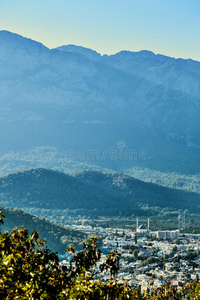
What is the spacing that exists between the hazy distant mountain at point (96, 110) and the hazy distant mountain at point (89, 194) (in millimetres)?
25247

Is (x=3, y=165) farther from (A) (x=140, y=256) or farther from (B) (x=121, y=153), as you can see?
(A) (x=140, y=256)

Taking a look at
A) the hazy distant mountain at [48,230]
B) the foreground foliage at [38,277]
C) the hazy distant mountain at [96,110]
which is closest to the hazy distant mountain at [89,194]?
the hazy distant mountain at [96,110]

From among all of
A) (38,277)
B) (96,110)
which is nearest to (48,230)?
(38,277)

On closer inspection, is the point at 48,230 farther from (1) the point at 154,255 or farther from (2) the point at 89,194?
(2) the point at 89,194

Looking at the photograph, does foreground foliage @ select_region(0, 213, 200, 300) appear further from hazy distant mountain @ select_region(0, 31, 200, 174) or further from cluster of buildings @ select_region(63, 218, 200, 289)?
hazy distant mountain @ select_region(0, 31, 200, 174)

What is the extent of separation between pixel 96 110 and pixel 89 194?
70.2 m

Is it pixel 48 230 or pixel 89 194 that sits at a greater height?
pixel 89 194

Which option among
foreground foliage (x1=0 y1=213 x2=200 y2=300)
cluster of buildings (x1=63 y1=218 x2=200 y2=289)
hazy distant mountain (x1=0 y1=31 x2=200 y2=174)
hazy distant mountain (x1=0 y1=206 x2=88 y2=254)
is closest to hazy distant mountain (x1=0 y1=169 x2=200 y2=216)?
hazy distant mountain (x1=0 y1=31 x2=200 y2=174)

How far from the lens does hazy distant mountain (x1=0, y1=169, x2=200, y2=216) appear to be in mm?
95938

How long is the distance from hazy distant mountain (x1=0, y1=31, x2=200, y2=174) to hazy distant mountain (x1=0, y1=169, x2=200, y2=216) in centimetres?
2525

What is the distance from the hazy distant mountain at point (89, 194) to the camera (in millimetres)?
95938

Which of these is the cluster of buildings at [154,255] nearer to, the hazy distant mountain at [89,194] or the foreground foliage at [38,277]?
the foreground foliage at [38,277]

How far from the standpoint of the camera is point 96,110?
168875 millimetres

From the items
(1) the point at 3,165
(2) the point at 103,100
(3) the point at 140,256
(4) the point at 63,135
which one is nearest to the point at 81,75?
(2) the point at 103,100
